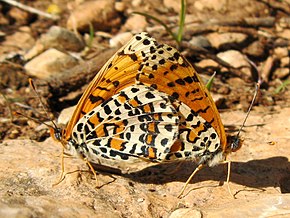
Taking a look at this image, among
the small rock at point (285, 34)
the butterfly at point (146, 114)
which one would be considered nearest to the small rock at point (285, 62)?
the small rock at point (285, 34)

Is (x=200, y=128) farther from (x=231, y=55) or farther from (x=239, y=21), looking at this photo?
(x=239, y=21)

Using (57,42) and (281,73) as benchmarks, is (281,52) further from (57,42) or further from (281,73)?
(57,42)

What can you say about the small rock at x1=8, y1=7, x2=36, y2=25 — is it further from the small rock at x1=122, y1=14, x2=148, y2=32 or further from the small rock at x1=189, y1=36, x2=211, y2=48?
the small rock at x1=189, y1=36, x2=211, y2=48

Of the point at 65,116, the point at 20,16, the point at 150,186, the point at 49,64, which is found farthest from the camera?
the point at 20,16

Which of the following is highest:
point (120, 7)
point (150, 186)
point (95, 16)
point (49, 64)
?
point (120, 7)

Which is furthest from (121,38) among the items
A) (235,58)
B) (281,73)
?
(281,73)

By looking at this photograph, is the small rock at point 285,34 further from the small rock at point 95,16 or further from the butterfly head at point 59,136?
the butterfly head at point 59,136
